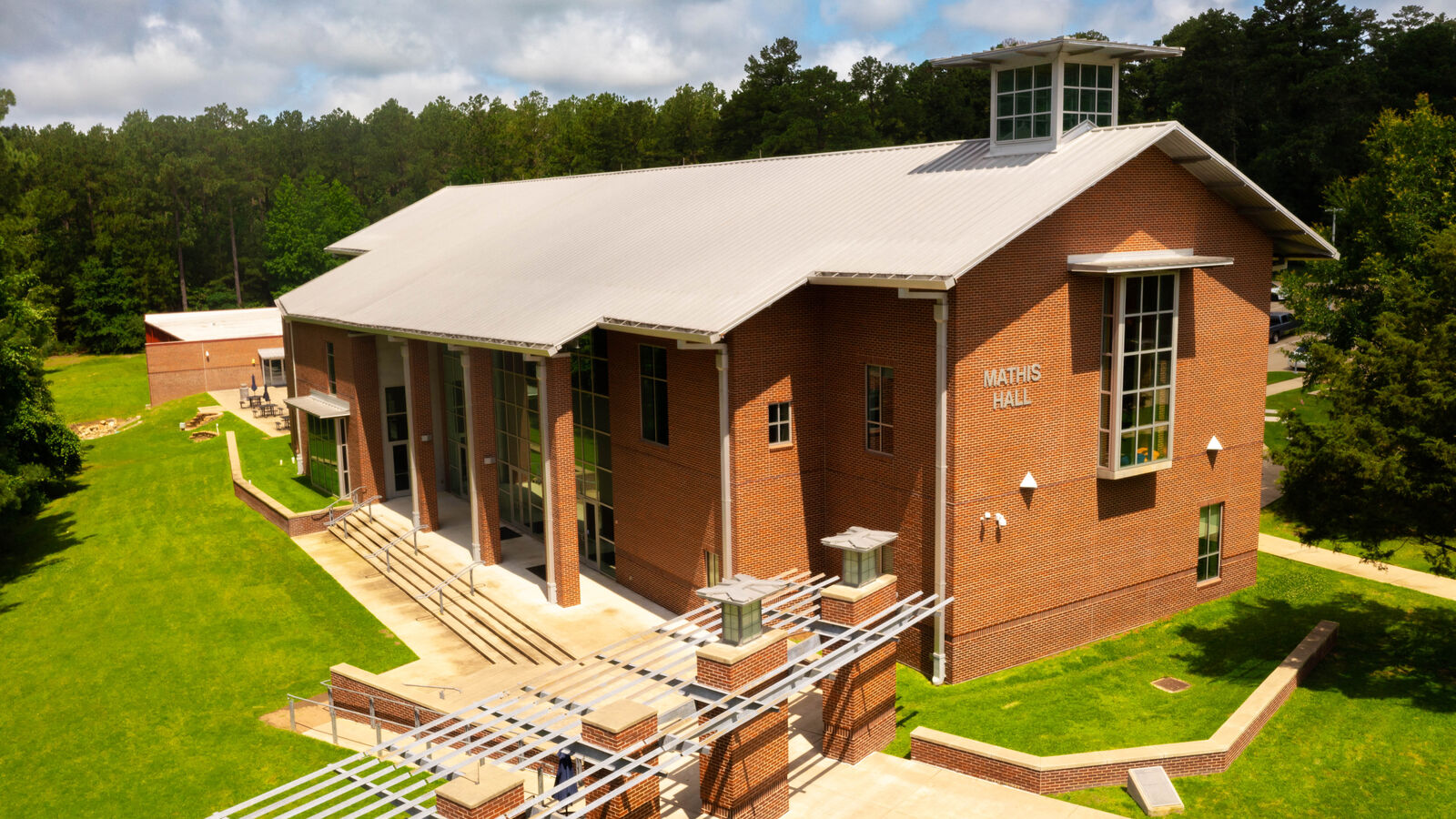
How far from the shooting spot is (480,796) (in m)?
12.0

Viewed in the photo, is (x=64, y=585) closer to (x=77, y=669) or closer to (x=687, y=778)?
(x=77, y=669)

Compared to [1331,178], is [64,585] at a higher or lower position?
lower

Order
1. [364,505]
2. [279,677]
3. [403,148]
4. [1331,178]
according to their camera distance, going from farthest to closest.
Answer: [403,148], [1331,178], [364,505], [279,677]

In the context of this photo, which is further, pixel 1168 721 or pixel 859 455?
pixel 859 455

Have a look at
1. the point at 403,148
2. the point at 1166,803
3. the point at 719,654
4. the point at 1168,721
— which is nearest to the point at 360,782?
the point at 719,654

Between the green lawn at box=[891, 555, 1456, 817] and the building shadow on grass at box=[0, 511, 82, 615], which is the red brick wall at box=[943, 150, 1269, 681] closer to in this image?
the green lawn at box=[891, 555, 1456, 817]

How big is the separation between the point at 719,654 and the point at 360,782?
16.9 ft

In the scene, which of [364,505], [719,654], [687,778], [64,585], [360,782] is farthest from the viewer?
[364,505]

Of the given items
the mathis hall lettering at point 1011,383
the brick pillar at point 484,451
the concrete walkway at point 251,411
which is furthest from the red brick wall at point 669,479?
the concrete walkway at point 251,411

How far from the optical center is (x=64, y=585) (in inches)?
1226

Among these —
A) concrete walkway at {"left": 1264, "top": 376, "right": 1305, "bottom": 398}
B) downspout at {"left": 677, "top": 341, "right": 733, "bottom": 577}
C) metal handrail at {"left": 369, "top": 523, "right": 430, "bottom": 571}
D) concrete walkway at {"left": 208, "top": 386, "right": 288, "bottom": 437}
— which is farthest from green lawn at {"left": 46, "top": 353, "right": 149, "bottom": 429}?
concrete walkway at {"left": 1264, "top": 376, "right": 1305, "bottom": 398}

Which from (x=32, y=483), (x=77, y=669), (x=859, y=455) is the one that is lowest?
(x=77, y=669)

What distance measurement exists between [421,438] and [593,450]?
7.10 meters

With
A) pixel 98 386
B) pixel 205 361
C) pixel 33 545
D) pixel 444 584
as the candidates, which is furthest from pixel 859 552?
pixel 98 386
